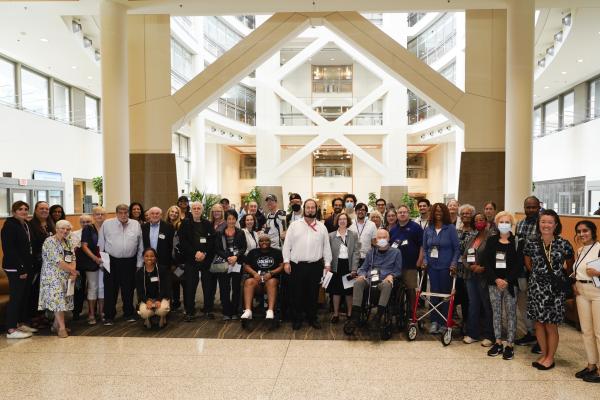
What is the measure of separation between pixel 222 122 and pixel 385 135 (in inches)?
344

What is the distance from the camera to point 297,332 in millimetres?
5125

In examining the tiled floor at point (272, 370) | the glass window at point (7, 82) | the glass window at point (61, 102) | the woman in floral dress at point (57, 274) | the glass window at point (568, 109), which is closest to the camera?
the tiled floor at point (272, 370)

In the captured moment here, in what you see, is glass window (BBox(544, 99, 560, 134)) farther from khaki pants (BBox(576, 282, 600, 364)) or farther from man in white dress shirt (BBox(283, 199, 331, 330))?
khaki pants (BBox(576, 282, 600, 364))

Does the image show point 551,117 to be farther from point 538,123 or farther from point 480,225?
point 480,225

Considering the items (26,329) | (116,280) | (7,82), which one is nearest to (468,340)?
(116,280)

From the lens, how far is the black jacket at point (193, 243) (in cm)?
564

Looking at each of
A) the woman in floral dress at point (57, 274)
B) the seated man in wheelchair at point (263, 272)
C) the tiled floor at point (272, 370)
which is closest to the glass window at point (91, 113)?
the woman in floral dress at point (57, 274)

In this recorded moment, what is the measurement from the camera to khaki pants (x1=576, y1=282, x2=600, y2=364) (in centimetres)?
365

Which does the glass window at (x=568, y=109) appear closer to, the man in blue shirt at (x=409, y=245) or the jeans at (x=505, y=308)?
the man in blue shirt at (x=409, y=245)

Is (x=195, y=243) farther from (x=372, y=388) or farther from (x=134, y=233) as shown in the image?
(x=372, y=388)

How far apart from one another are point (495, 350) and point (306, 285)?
7.20ft

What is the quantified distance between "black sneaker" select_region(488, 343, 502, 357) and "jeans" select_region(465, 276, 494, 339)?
31cm

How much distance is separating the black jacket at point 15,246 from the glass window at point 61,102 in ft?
37.0

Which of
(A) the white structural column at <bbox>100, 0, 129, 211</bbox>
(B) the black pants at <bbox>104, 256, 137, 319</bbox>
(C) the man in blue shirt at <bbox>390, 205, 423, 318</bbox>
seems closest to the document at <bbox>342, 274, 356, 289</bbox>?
(C) the man in blue shirt at <bbox>390, 205, 423, 318</bbox>
